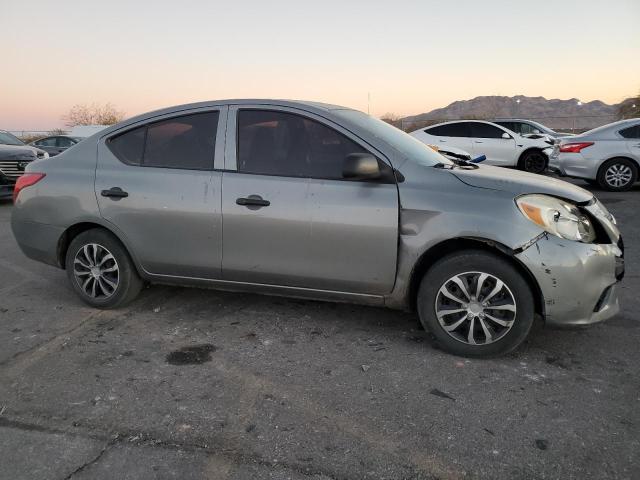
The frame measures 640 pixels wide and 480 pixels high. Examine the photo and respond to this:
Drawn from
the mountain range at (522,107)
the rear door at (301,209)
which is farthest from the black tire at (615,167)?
the mountain range at (522,107)

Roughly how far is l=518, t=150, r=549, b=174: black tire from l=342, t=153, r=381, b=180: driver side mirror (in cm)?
1194

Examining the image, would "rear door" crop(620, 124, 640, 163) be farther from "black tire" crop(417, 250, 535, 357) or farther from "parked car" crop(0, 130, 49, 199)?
"parked car" crop(0, 130, 49, 199)

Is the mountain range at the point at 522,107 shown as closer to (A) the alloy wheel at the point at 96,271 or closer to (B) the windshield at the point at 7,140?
(B) the windshield at the point at 7,140

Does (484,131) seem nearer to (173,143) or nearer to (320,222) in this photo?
(173,143)

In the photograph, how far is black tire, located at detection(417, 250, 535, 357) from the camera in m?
3.42

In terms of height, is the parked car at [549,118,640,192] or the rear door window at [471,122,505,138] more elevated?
the rear door window at [471,122,505,138]

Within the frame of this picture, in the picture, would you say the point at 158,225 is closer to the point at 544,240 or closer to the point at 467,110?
the point at 544,240

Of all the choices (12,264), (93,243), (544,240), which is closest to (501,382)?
(544,240)

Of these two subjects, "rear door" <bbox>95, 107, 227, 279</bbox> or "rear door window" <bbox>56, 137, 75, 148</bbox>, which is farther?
"rear door window" <bbox>56, 137, 75, 148</bbox>

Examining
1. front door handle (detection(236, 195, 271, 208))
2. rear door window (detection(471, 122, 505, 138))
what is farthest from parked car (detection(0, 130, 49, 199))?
rear door window (detection(471, 122, 505, 138))

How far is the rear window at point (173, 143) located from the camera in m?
4.15

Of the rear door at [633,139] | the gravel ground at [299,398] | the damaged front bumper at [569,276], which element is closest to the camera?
the gravel ground at [299,398]

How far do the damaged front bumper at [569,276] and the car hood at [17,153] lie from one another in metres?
10.7

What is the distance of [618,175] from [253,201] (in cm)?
948
